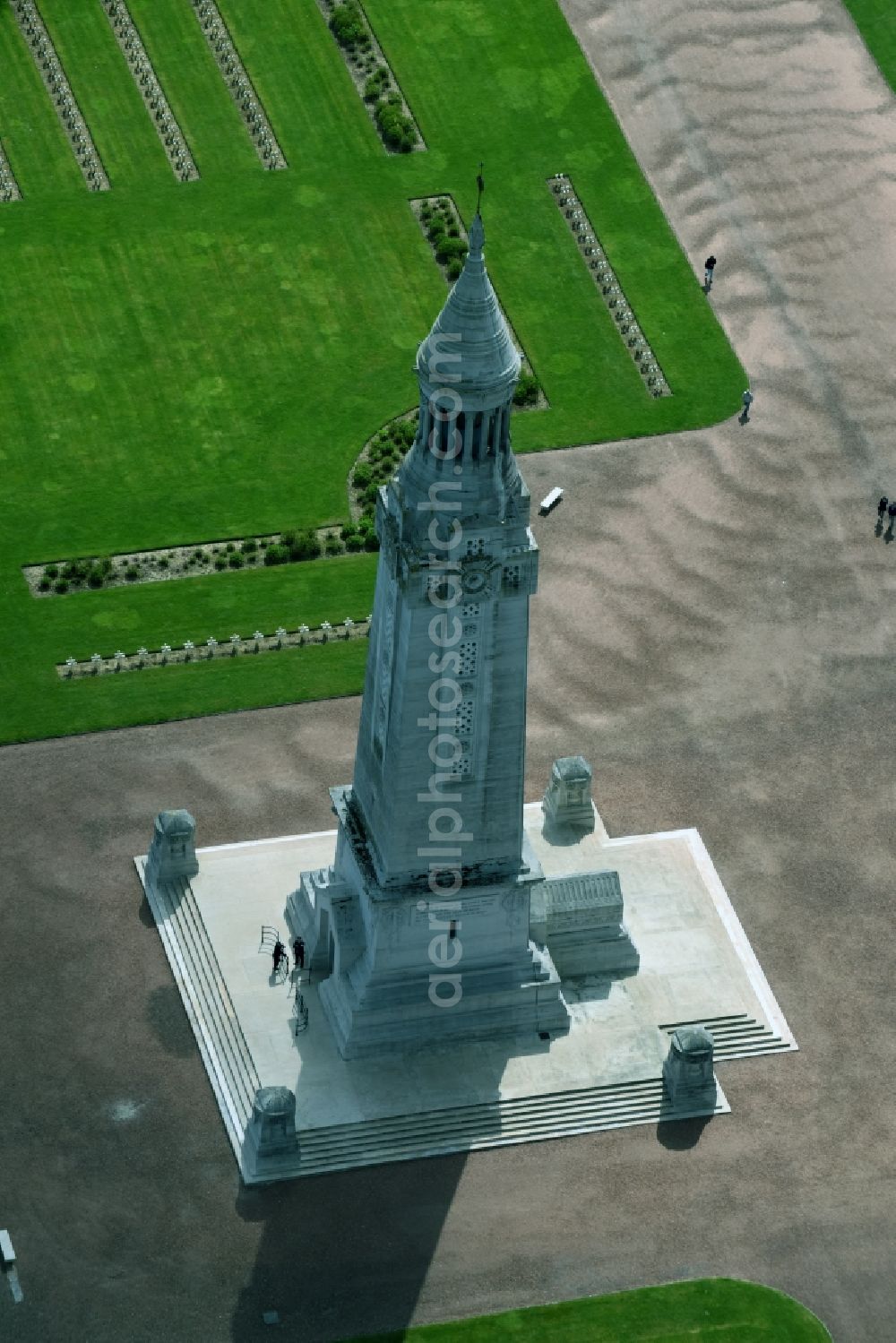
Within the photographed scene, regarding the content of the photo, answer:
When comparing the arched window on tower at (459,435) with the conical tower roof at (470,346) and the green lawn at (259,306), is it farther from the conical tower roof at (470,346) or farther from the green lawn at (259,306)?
the green lawn at (259,306)

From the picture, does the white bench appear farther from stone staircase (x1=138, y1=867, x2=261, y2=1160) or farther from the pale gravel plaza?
stone staircase (x1=138, y1=867, x2=261, y2=1160)

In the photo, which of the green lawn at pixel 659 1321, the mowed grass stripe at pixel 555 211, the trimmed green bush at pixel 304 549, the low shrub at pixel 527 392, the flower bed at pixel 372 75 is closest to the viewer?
the green lawn at pixel 659 1321

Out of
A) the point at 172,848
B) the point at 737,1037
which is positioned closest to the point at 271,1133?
the point at 172,848

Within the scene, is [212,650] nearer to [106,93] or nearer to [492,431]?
[492,431]

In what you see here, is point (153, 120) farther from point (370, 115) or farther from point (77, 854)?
point (77, 854)

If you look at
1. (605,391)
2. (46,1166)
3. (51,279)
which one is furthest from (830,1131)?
(51,279)

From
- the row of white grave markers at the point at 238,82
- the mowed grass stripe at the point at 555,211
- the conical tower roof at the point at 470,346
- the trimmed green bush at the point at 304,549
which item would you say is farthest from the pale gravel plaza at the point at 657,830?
the conical tower roof at the point at 470,346
